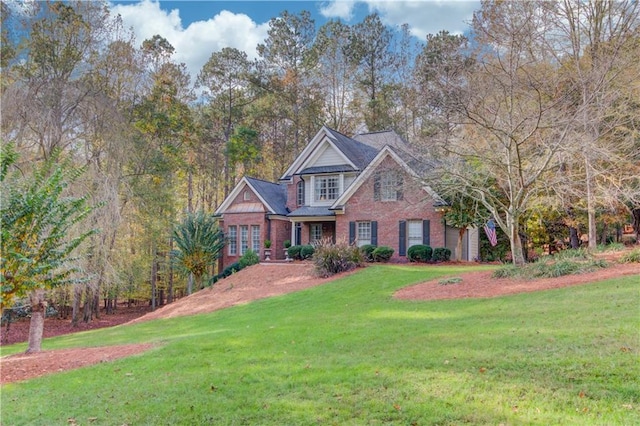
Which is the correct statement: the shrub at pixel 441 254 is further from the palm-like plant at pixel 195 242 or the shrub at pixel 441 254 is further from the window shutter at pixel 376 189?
the palm-like plant at pixel 195 242

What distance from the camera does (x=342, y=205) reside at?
22.7 meters

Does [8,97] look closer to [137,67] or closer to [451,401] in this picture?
[137,67]

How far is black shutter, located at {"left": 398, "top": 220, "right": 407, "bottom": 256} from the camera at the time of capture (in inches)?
836

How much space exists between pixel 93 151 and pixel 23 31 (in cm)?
543

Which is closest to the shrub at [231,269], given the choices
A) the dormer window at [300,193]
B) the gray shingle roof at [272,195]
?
the gray shingle roof at [272,195]

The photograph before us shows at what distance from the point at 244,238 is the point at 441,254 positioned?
12217 mm

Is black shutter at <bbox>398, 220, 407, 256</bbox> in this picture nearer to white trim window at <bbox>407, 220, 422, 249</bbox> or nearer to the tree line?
white trim window at <bbox>407, 220, 422, 249</bbox>

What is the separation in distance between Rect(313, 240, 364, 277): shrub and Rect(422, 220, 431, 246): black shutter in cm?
460

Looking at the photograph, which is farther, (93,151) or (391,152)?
(391,152)

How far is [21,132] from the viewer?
617 inches

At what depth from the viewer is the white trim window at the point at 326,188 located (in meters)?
24.8

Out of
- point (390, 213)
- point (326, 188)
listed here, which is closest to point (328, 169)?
point (326, 188)

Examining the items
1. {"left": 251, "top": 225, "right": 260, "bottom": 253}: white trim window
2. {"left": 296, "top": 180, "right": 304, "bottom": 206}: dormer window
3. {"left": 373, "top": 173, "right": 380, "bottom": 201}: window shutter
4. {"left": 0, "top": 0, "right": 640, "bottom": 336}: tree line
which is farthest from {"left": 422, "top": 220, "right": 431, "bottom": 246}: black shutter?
{"left": 251, "top": 225, "right": 260, "bottom": 253}: white trim window

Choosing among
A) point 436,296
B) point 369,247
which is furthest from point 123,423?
point 369,247
